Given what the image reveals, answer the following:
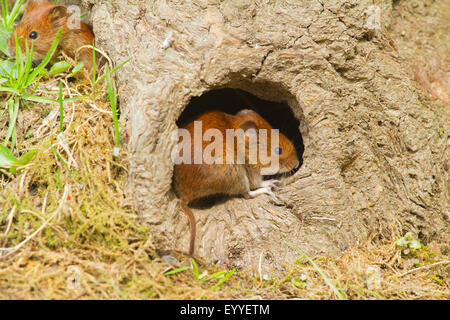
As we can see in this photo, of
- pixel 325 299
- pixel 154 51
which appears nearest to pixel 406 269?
pixel 325 299

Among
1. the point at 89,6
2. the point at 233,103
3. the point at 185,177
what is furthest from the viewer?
the point at 233,103

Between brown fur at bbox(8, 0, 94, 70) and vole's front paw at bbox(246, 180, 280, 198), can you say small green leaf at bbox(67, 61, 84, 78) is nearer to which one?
brown fur at bbox(8, 0, 94, 70)

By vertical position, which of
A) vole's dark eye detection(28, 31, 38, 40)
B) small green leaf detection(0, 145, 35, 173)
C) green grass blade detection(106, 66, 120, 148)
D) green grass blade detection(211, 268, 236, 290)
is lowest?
green grass blade detection(211, 268, 236, 290)

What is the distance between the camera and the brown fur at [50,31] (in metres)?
4.14

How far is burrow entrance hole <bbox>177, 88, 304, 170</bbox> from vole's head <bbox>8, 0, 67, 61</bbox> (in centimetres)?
167

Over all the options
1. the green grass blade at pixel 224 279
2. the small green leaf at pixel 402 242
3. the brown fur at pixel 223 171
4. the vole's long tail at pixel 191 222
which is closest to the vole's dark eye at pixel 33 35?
the brown fur at pixel 223 171

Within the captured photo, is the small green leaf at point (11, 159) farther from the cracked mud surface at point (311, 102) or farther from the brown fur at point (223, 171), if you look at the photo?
the brown fur at point (223, 171)

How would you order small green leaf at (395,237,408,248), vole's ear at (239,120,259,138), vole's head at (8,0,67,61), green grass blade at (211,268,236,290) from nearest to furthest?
green grass blade at (211,268,236,290) < small green leaf at (395,237,408,248) < vole's ear at (239,120,259,138) < vole's head at (8,0,67,61)

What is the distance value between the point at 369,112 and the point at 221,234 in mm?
1653

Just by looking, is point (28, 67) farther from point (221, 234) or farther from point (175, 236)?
point (221, 234)

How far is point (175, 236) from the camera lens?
3.27 metres

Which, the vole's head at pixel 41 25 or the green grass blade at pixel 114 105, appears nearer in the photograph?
the green grass blade at pixel 114 105

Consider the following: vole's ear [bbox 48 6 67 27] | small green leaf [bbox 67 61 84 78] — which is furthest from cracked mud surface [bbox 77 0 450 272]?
vole's ear [bbox 48 6 67 27]

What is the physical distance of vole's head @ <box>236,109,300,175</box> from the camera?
4031 millimetres
